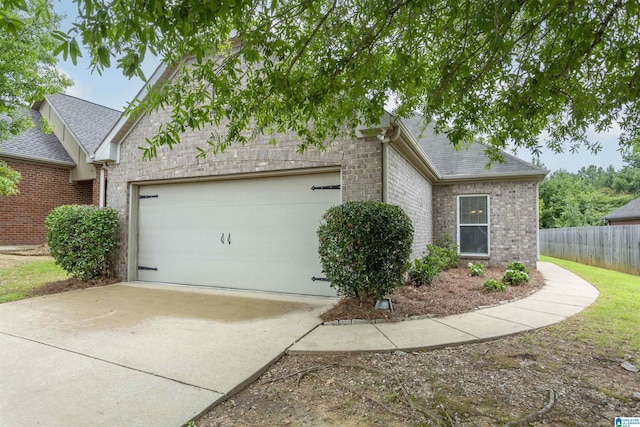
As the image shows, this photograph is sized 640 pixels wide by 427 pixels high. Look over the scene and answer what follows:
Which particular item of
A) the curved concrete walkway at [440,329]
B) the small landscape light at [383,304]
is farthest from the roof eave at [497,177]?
the small landscape light at [383,304]

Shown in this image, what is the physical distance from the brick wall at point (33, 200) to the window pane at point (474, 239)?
Answer: 45.4 feet

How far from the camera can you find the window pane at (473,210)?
392 inches

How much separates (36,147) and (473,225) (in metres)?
15.1

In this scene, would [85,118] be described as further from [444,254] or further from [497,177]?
[497,177]

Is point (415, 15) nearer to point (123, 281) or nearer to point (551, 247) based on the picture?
point (123, 281)

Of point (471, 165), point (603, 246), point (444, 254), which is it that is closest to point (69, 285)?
point (444, 254)

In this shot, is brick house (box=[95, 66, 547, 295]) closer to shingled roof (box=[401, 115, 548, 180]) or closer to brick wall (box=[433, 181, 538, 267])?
shingled roof (box=[401, 115, 548, 180])

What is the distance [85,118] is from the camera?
13.9 meters

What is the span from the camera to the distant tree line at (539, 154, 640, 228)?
28156mm

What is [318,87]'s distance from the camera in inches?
145

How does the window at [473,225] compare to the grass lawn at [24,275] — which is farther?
the window at [473,225]

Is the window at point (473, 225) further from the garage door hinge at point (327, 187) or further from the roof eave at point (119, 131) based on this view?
the roof eave at point (119, 131)

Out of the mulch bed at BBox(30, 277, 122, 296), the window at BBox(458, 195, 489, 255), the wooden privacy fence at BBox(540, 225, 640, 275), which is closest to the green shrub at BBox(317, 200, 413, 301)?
the mulch bed at BBox(30, 277, 122, 296)

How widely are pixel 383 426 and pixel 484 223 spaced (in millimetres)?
8935
